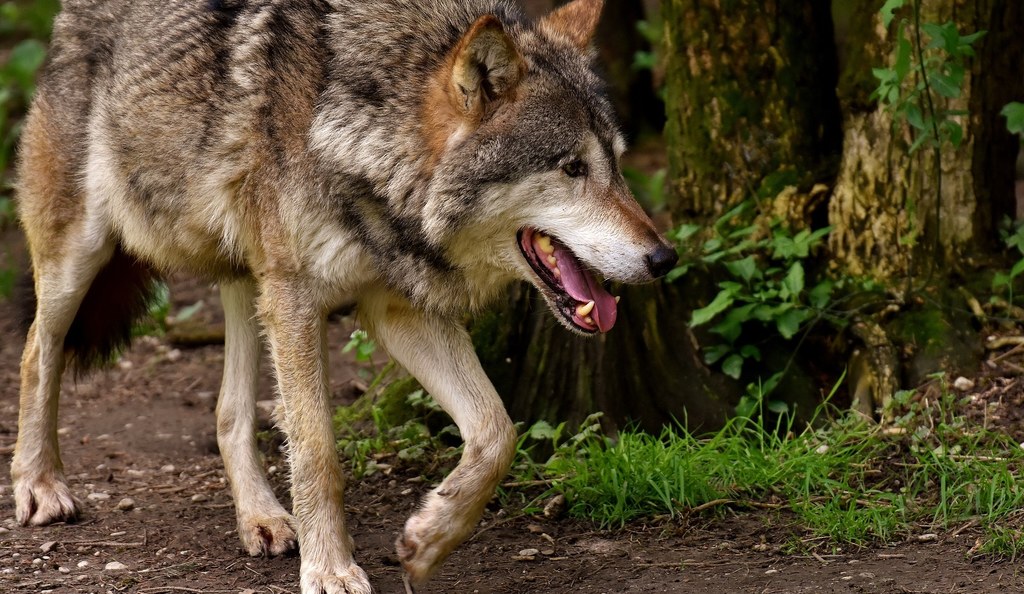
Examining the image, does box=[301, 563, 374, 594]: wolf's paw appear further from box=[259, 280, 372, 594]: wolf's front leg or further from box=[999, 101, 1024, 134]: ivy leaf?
box=[999, 101, 1024, 134]: ivy leaf

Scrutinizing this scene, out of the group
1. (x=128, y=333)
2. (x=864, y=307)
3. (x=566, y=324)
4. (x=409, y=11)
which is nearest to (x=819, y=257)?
(x=864, y=307)

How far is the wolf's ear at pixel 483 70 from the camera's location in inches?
131

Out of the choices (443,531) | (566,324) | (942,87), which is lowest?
(443,531)

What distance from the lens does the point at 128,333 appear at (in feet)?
16.5

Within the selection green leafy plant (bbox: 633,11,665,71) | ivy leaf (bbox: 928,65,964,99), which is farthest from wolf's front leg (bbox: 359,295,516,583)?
green leafy plant (bbox: 633,11,665,71)

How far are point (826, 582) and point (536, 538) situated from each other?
1.05 meters

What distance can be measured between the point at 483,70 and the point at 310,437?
4.20ft

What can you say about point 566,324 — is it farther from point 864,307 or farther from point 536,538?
point 864,307

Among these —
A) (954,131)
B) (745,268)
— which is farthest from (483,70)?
(954,131)

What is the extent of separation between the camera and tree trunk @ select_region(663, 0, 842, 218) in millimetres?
4941

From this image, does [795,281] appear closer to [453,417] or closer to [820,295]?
→ [820,295]

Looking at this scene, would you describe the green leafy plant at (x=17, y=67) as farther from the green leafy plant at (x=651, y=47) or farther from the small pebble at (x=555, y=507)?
the small pebble at (x=555, y=507)

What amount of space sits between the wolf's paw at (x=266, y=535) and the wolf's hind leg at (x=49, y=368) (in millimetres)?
779

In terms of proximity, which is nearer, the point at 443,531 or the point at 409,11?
the point at 443,531
